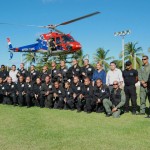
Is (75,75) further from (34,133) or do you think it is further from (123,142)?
(123,142)

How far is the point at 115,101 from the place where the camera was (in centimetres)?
1066

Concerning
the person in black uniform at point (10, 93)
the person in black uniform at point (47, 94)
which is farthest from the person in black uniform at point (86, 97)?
the person in black uniform at point (10, 93)

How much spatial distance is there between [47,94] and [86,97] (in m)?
2.11

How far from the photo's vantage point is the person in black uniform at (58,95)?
12.5 meters

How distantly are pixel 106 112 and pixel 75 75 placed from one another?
2627 millimetres

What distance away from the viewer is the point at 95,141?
6590 millimetres

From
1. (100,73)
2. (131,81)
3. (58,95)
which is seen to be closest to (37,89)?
(58,95)

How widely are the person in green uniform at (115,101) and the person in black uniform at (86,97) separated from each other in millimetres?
893

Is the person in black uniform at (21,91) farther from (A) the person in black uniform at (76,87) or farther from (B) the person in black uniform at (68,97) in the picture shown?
(A) the person in black uniform at (76,87)

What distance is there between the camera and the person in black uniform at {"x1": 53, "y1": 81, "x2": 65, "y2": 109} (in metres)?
12.5

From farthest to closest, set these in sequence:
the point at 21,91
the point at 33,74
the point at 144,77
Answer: the point at 33,74, the point at 21,91, the point at 144,77

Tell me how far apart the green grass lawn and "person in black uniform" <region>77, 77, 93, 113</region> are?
0.87 meters

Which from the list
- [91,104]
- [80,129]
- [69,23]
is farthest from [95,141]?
[69,23]

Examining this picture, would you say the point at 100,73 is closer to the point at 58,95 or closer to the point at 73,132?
the point at 58,95
